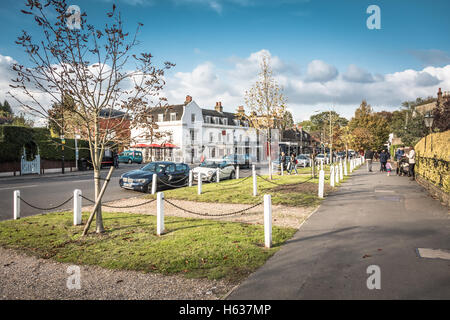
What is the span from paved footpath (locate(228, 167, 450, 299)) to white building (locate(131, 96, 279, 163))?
38.2 m

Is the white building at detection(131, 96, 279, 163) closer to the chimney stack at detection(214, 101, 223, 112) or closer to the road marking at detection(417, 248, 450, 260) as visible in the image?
the chimney stack at detection(214, 101, 223, 112)

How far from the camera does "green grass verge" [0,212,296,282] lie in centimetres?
516

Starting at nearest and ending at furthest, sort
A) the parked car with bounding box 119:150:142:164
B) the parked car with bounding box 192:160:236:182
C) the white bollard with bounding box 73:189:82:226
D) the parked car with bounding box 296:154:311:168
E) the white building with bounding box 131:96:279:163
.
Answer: the white bollard with bounding box 73:189:82:226 → the parked car with bounding box 192:160:236:182 → the parked car with bounding box 296:154:311:168 → the parked car with bounding box 119:150:142:164 → the white building with bounding box 131:96:279:163

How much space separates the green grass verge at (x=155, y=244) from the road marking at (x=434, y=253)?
2491 millimetres

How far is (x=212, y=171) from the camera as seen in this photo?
1933 centimetres

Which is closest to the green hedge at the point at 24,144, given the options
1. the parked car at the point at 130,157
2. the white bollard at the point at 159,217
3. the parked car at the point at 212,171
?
the parked car at the point at 212,171

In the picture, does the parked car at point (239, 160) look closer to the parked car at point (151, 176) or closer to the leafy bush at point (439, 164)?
the parked car at point (151, 176)

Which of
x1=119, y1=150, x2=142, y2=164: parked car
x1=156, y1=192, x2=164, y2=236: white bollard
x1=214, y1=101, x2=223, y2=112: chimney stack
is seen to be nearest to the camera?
x1=156, y1=192, x2=164, y2=236: white bollard

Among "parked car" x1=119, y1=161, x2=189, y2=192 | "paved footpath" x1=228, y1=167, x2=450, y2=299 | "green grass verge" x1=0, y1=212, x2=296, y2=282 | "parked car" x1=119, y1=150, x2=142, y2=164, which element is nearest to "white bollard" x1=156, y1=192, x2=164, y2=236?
"green grass verge" x1=0, y1=212, x2=296, y2=282

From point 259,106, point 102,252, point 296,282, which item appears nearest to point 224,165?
point 259,106

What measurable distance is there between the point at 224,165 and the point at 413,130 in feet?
78.0

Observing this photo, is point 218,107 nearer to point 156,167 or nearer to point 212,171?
point 212,171

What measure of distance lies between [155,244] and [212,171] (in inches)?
513
